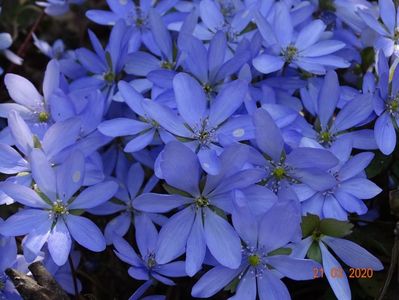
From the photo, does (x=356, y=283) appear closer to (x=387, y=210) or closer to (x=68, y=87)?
(x=387, y=210)

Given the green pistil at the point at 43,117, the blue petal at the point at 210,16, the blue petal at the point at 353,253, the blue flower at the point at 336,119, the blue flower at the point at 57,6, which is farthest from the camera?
the blue flower at the point at 57,6

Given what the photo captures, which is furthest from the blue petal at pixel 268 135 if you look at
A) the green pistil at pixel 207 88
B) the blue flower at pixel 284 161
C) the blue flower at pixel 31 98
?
the blue flower at pixel 31 98

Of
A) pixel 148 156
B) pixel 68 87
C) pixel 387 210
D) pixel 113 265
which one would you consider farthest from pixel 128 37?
pixel 387 210

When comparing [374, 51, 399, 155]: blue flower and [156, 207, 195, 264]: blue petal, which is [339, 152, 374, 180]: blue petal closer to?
[374, 51, 399, 155]: blue flower

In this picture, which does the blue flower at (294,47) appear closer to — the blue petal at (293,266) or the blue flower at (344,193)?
the blue flower at (344,193)

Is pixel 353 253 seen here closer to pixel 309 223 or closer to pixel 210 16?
pixel 309 223

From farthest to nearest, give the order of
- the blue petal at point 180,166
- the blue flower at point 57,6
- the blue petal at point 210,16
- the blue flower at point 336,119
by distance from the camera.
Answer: the blue flower at point 57,6
the blue petal at point 210,16
the blue flower at point 336,119
the blue petal at point 180,166

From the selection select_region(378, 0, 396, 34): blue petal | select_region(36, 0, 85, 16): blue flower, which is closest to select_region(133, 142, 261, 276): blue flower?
select_region(378, 0, 396, 34): blue petal

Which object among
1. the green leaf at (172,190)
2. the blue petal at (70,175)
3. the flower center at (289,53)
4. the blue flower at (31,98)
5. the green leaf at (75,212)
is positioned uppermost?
the flower center at (289,53)
